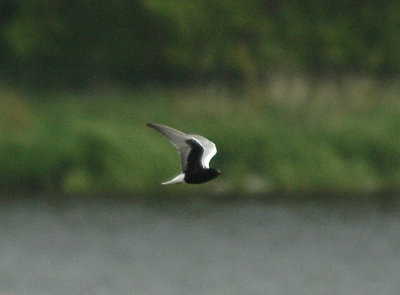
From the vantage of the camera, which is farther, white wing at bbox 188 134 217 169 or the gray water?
the gray water

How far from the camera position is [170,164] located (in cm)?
2783

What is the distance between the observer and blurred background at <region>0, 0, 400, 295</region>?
24.0 metres

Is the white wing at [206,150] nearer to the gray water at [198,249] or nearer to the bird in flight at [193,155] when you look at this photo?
the bird in flight at [193,155]

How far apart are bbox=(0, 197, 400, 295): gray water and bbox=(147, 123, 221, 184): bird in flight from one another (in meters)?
A: 10.4

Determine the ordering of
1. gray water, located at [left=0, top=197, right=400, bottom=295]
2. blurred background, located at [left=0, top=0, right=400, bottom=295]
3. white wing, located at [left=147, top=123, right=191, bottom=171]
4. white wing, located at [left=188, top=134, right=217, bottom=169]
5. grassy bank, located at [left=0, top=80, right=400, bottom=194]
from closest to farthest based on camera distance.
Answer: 1. white wing, located at [left=147, top=123, right=191, bottom=171]
2. white wing, located at [left=188, top=134, right=217, bottom=169]
3. gray water, located at [left=0, top=197, right=400, bottom=295]
4. blurred background, located at [left=0, top=0, right=400, bottom=295]
5. grassy bank, located at [left=0, top=80, right=400, bottom=194]

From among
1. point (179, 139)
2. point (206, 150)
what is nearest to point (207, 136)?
point (206, 150)

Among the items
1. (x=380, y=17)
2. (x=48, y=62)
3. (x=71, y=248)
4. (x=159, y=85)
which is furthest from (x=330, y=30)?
(x=71, y=248)

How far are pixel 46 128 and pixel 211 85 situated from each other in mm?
5594

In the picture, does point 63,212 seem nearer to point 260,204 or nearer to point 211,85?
point 260,204

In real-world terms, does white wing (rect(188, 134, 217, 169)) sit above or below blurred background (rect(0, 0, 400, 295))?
above

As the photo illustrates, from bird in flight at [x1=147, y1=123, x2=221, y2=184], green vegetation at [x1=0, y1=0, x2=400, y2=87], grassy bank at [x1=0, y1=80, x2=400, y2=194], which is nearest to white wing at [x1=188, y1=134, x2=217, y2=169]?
bird in flight at [x1=147, y1=123, x2=221, y2=184]

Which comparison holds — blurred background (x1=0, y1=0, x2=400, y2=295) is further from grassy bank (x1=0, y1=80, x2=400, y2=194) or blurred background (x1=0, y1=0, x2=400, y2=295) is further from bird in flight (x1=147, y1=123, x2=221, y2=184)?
bird in flight (x1=147, y1=123, x2=221, y2=184)

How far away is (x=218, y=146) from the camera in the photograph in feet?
93.4

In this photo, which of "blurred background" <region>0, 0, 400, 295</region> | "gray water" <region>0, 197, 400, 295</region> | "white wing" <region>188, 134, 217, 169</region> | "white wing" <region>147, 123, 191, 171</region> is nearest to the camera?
"white wing" <region>147, 123, 191, 171</region>
